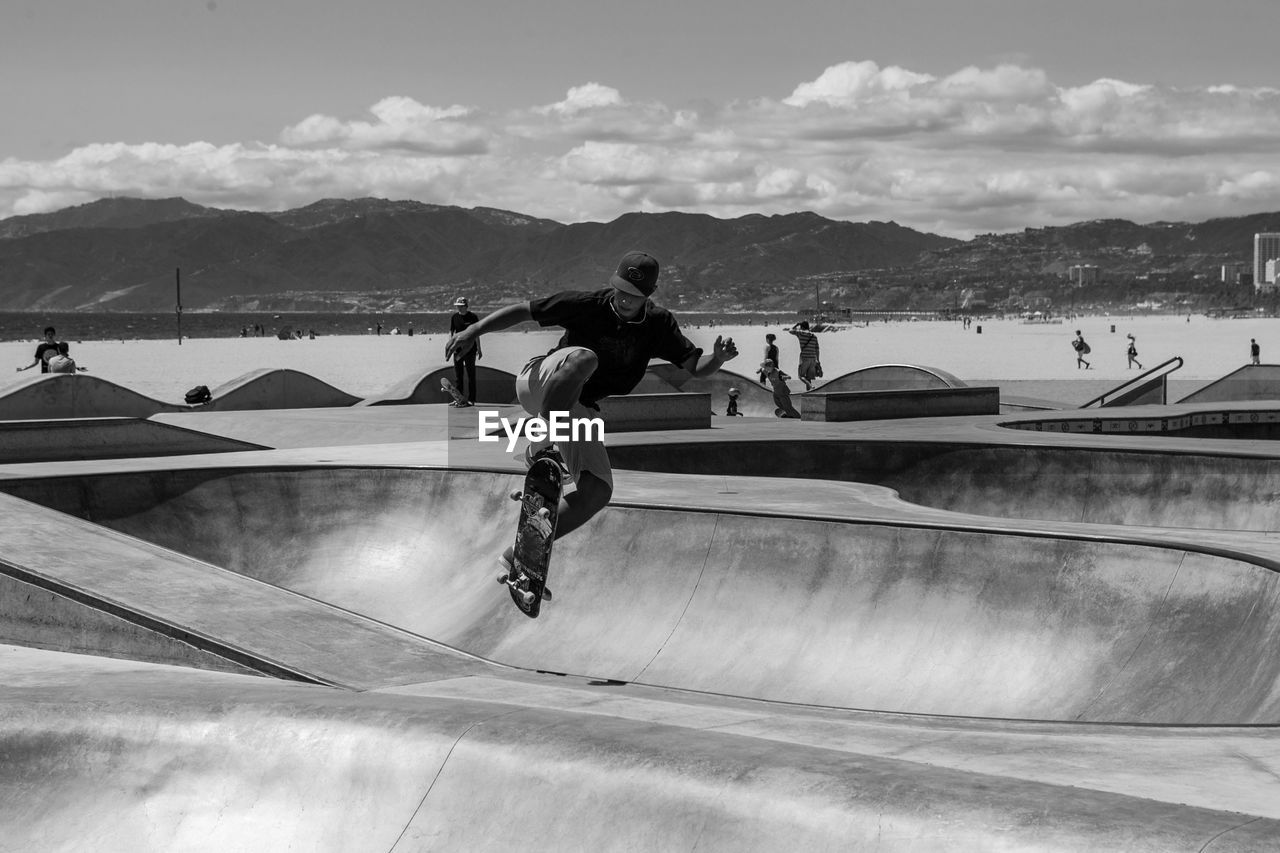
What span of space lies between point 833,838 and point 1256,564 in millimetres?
4227

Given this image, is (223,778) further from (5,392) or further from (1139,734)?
(5,392)

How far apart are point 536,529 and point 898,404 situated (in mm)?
13882

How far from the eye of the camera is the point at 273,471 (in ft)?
39.1

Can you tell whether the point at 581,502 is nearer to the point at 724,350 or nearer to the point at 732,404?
the point at 724,350

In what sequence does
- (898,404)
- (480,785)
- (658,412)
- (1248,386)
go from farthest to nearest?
(1248,386)
(898,404)
(658,412)
(480,785)

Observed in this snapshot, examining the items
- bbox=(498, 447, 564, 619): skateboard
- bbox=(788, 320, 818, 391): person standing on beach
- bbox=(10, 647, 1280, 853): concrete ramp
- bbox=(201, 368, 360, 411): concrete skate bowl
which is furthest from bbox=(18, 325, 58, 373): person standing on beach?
bbox=(10, 647, 1280, 853): concrete ramp

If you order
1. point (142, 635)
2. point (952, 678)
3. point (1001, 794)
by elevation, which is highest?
point (1001, 794)

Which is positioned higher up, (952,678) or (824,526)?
(824,526)

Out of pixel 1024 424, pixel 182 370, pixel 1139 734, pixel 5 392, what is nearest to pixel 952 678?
pixel 1139 734

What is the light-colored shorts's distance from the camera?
6.33 metres

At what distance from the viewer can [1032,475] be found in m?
13.7

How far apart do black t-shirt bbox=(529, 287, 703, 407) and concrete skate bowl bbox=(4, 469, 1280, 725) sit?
2.26m

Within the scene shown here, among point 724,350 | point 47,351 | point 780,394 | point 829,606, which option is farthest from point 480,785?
point 47,351

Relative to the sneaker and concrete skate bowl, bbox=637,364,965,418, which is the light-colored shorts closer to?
the sneaker
